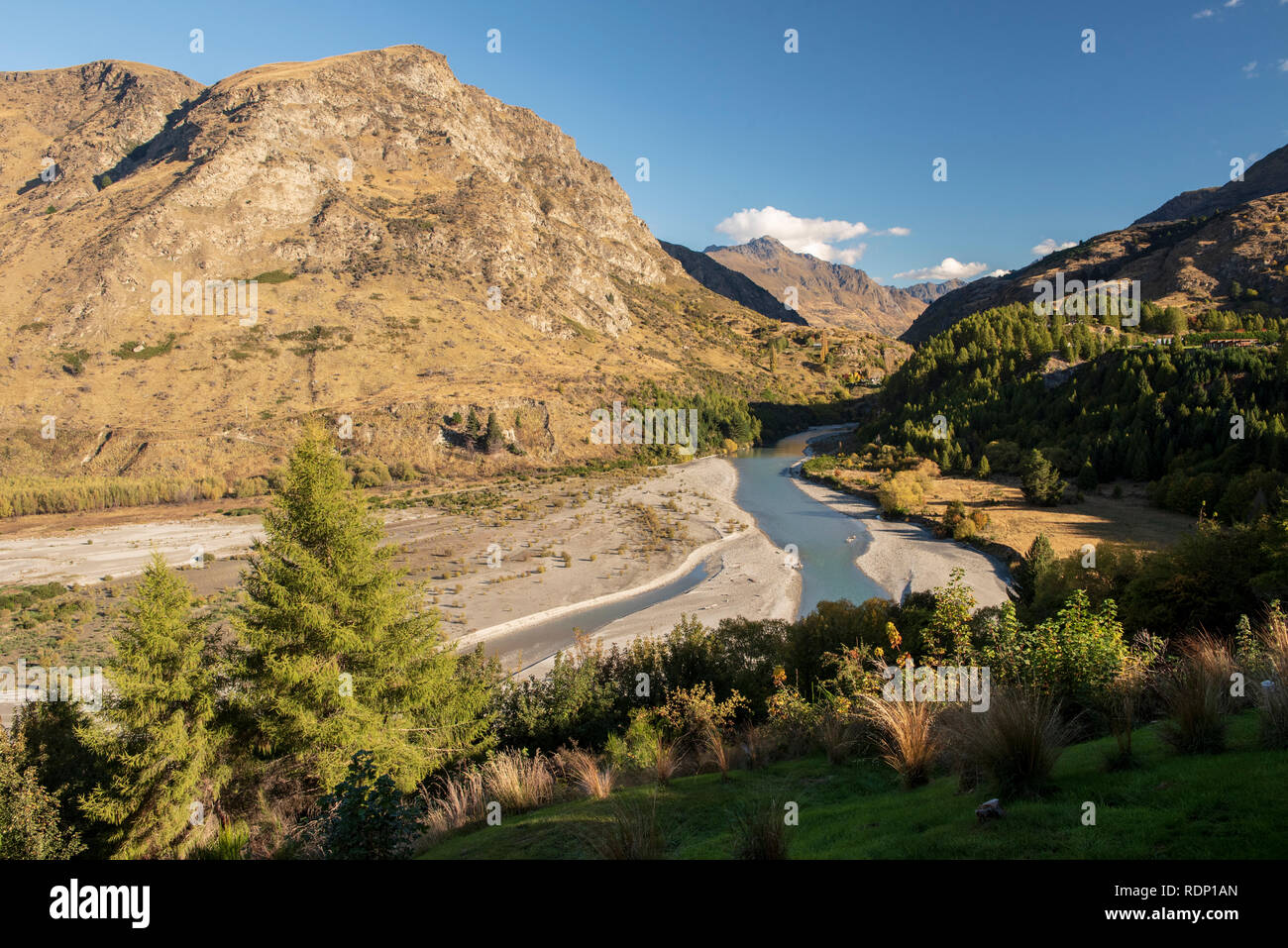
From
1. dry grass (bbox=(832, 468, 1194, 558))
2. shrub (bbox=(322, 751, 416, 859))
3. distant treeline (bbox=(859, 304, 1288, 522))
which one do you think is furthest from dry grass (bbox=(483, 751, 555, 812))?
distant treeline (bbox=(859, 304, 1288, 522))

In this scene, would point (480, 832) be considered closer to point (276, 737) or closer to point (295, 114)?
point (276, 737)

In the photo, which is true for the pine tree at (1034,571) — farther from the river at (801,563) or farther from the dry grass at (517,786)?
the dry grass at (517,786)

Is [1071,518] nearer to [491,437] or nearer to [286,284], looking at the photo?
[491,437]

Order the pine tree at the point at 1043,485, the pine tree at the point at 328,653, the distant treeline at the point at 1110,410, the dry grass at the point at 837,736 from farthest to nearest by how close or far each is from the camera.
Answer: the pine tree at the point at 1043,485
the distant treeline at the point at 1110,410
the pine tree at the point at 328,653
the dry grass at the point at 837,736

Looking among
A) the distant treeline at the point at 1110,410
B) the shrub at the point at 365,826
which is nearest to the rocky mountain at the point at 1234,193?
the distant treeline at the point at 1110,410

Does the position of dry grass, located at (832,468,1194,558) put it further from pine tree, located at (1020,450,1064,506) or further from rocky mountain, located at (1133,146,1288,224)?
rocky mountain, located at (1133,146,1288,224)

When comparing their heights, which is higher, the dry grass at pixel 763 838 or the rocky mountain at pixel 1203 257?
the rocky mountain at pixel 1203 257
